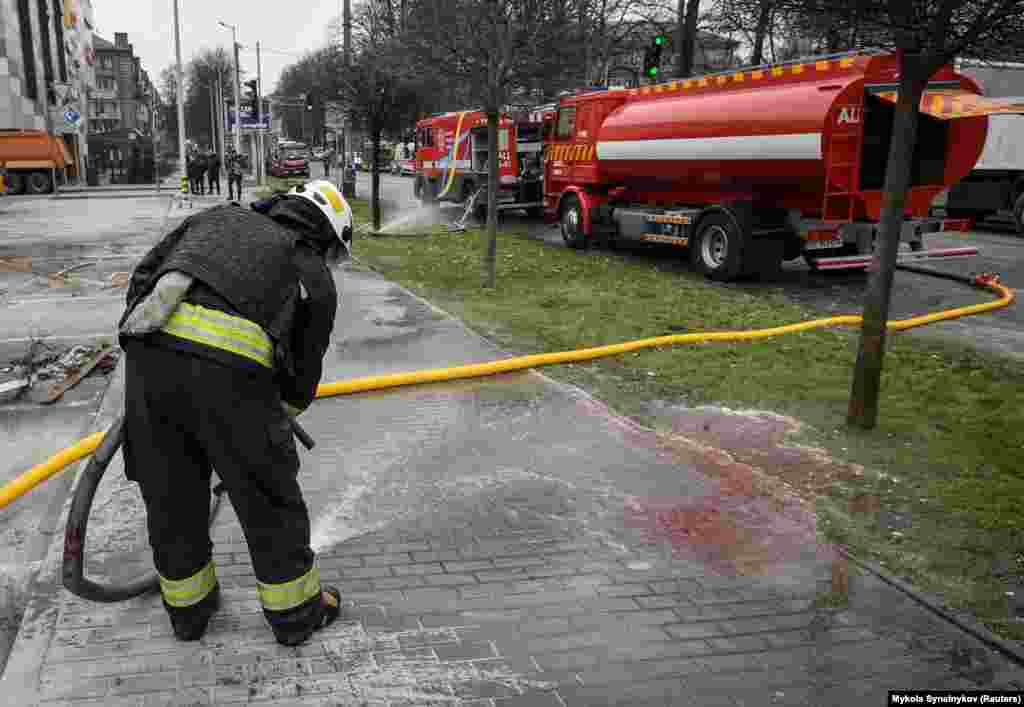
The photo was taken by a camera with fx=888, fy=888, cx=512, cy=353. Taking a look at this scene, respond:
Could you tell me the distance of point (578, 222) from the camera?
16.3 meters

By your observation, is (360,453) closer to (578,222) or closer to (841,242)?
(841,242)

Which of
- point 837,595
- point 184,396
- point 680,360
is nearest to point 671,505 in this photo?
point 837,595

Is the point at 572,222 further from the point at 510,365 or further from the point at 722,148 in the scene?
the point at 510,365

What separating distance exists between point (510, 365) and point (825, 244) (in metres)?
6.26

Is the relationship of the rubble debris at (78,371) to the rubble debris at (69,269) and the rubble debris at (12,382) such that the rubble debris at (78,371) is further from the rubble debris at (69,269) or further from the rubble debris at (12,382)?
the rubble debris at (69,269)

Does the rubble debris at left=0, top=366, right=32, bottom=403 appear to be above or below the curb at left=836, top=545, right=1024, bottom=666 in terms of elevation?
below

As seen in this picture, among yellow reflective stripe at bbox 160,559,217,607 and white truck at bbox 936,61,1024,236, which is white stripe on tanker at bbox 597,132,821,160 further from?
yellow reflective stripe at bbox 160,559,217,607

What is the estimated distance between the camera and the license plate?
11.6 metres

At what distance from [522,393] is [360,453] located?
5.40ft

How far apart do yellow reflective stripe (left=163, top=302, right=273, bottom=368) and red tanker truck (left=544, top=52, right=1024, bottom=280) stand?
314 inches

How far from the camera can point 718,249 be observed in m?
13.0

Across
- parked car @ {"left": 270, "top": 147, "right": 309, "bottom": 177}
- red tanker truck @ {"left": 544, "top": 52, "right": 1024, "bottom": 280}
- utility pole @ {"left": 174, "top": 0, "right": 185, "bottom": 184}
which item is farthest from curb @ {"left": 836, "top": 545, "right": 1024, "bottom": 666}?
parked car @ {"left": 270, "top": 147, "right": 309, "bottom": 177}

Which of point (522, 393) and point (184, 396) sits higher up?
point (184, 396)

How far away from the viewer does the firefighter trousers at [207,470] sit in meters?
2.91
